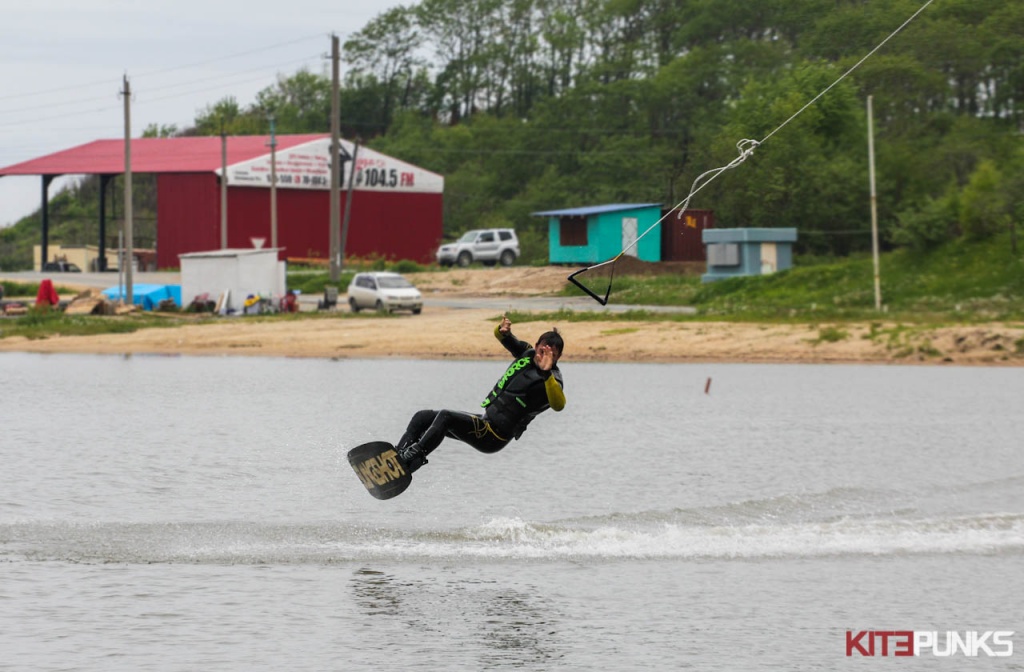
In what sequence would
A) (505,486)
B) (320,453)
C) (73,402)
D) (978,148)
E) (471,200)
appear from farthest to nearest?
(471,200), (978,148), (73,402), (320,453), (505,486)

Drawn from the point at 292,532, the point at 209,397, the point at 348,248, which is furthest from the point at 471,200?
the point at 292,532

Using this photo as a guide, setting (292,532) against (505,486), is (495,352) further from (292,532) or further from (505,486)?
(292,532)

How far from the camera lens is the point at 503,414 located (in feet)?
54.3

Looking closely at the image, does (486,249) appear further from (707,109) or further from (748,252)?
(748,252)

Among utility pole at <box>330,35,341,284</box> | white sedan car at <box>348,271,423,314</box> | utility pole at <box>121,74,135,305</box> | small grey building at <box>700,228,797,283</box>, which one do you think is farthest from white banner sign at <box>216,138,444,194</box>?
small grey building at <box>700,228,797,283</box>

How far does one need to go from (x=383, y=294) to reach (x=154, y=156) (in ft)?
134

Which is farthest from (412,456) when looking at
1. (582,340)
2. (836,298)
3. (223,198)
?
(223,198)

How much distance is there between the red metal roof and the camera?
86.7 meters

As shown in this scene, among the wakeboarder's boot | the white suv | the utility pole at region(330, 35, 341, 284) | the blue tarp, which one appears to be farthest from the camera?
Answer: the white suv

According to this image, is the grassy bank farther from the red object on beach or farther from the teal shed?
the teal shed

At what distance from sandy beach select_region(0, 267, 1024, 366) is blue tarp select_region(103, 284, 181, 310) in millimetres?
6900

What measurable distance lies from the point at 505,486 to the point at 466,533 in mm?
4360

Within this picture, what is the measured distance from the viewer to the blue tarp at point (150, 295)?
A: 199 ft

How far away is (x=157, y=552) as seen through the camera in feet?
58.4
